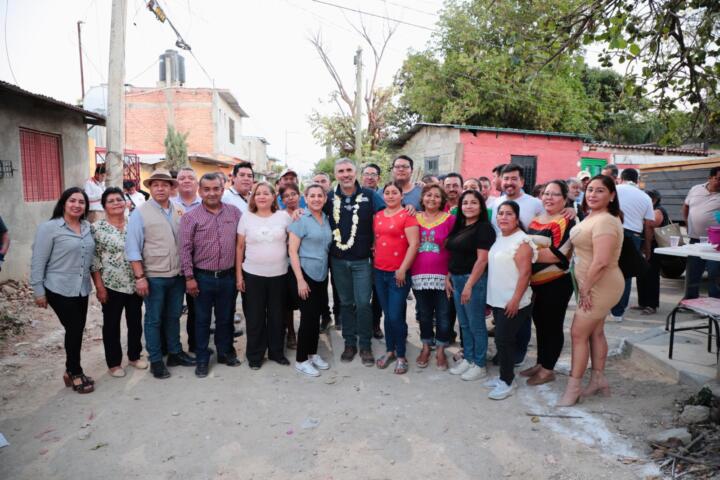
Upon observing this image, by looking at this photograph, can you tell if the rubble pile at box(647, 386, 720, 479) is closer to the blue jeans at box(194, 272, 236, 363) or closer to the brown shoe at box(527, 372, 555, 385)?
the brown shoe at box(527, 372, 555, 385)

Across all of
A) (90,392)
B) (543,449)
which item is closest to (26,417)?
(90,392)

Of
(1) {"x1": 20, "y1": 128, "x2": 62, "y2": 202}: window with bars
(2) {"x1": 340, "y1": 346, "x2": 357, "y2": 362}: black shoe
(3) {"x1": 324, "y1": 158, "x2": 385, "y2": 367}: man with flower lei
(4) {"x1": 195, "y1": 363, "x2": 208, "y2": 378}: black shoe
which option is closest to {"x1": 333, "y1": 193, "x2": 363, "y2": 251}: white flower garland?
(3) {"x1": 324, "y1": 158, "x2": 385, "y2": 367}: man with flower lei

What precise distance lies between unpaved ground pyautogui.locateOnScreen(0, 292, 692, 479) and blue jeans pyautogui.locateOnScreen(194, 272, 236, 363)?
1.07ft

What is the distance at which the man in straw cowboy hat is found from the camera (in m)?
4.11

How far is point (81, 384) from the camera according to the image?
158 inches

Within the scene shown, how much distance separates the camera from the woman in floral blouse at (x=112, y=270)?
412 cm

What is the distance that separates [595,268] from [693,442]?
125 cm

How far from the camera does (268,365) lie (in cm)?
464

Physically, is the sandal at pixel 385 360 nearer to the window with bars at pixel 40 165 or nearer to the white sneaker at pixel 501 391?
the white sneaker at pixel 501 391

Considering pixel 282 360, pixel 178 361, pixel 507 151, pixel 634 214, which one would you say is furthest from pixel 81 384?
pixel 507 151

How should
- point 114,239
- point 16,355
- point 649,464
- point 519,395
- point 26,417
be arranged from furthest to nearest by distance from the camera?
point 16,355
point 114,239
point 519,395
point 26,417
point 649,464

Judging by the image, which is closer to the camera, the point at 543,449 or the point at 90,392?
the point at 543,449

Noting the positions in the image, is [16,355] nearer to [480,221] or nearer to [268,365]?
[268,365]

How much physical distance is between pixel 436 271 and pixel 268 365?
1.99 m
